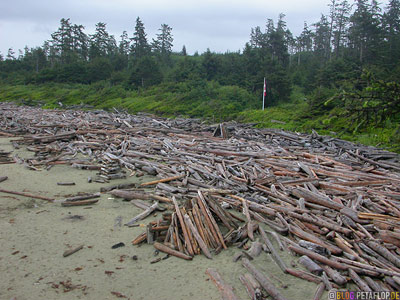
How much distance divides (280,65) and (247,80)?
3387 mm

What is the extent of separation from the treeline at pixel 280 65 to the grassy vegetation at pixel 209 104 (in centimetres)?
126

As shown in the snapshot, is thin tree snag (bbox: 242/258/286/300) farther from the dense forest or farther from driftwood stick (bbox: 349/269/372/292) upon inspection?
the dense forest

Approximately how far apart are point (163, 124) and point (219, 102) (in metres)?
8.99

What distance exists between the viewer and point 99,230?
6.27m

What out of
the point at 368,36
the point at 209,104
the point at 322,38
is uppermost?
the point at 322,38

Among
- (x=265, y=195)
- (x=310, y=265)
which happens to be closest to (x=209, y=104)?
(x=265, y=195)

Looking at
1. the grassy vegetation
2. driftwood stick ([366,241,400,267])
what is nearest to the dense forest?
the grassy vegetation

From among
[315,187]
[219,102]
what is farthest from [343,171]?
[219,102]

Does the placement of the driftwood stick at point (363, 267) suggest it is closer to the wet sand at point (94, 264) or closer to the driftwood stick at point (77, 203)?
the wet sand at point (94, 264)

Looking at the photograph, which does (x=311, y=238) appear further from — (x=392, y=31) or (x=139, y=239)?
(x=392, y=31)

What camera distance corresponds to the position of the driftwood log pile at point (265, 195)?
489 cm

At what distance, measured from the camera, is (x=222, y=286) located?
4.45m

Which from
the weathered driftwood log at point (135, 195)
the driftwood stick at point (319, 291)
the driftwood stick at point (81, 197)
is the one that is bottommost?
the driftwood stick at point (319, 291)

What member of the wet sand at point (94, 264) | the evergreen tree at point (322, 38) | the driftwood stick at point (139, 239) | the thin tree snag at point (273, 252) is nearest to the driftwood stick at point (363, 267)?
the wet sand at point (94, 264)
